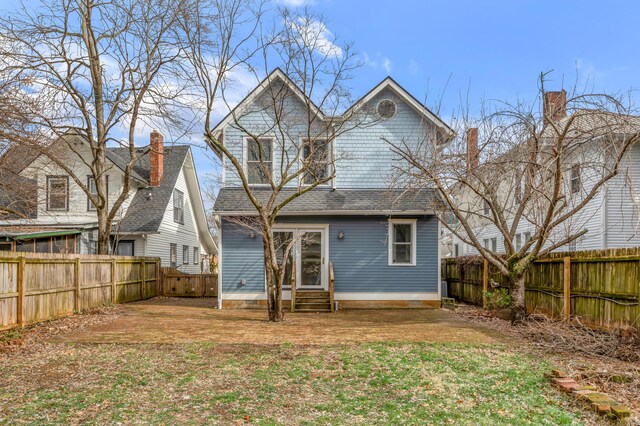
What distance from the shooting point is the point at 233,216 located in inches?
587

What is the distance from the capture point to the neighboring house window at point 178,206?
23281mm

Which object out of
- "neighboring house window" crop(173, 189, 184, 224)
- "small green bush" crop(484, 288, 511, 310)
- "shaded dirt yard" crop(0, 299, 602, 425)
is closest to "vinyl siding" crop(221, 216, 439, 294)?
"small green bush" crop(484, 288, 511, 310)

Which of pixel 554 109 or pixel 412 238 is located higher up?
pixel 554 109

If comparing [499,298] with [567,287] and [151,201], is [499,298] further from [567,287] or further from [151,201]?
[151,201]

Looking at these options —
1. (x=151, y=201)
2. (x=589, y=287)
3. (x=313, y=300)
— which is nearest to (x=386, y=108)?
(x=313, y=300)

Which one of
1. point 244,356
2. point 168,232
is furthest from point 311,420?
point 168,232

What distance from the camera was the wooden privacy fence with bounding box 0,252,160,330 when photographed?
9938mm

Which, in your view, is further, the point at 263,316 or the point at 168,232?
the point at 168,232

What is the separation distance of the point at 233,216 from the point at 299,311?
3.44m

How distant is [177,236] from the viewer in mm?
23750

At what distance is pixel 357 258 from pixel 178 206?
11.8 m

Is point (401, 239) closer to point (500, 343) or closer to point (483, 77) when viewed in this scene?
point (483, 77)

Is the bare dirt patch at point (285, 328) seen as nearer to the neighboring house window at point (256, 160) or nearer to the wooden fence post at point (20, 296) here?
the wooden fence post at point (20, 296)

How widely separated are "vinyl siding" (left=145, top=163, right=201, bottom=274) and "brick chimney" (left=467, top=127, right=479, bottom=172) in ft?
43.6
